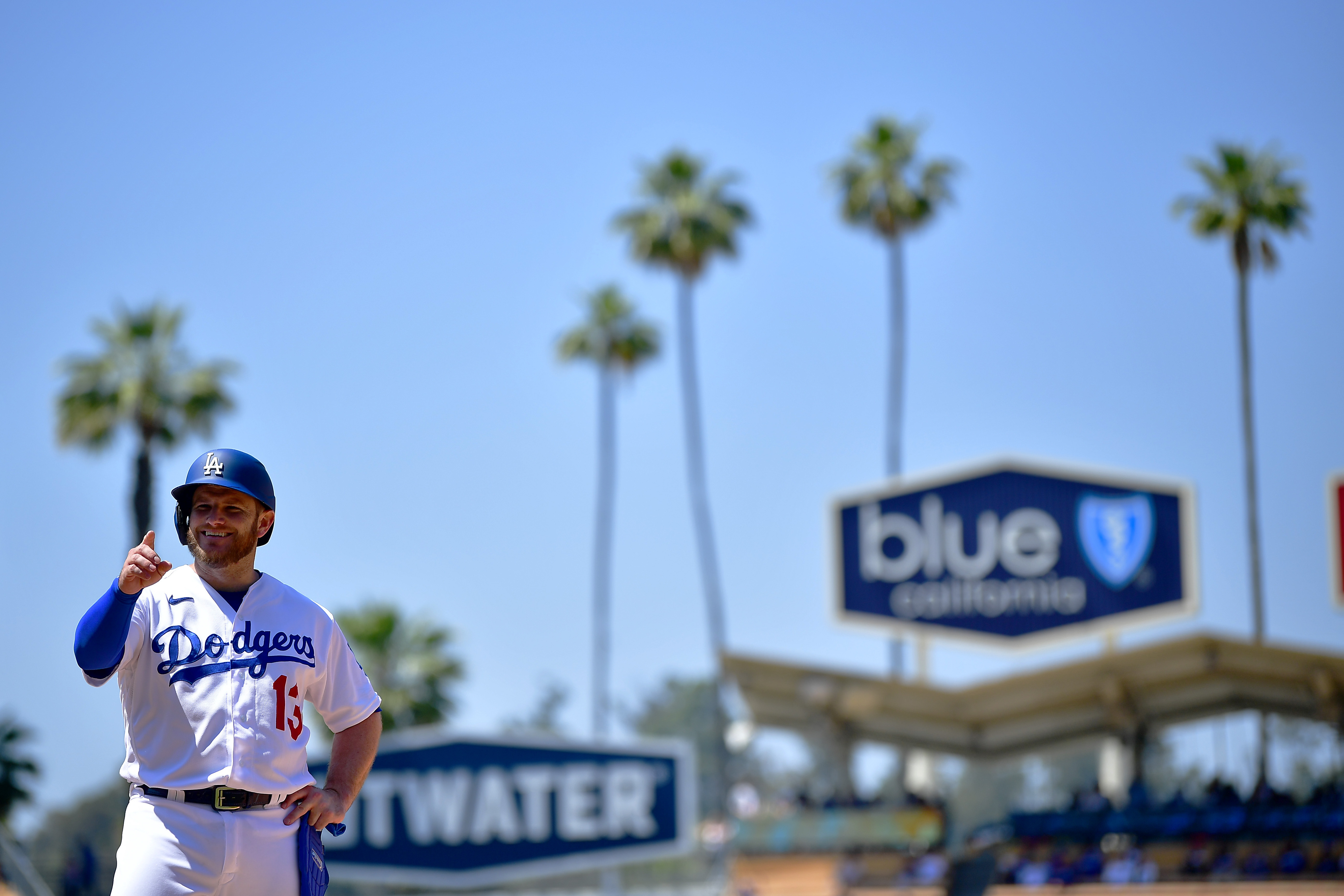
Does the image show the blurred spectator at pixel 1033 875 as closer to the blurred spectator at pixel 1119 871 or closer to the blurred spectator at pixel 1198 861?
the blurred spectator at pixel 1119 871

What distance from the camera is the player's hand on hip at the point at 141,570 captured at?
367 centimetres

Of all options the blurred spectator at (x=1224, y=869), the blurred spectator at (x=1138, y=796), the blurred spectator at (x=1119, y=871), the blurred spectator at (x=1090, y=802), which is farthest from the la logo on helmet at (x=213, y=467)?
the blurred spectator at (x=1090, y=802)

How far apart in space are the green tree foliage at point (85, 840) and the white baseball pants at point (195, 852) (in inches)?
28.9

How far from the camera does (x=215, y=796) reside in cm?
383

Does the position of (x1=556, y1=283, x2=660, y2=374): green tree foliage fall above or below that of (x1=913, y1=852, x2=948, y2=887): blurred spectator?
above

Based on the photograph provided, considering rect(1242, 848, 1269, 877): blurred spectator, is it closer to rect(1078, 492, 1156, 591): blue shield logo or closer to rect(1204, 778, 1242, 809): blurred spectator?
rect(1204, 778, 1242, 809): blurred spectator

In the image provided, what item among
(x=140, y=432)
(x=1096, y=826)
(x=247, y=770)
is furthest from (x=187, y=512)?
(x=140, y=432)

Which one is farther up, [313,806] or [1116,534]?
[1116,534]

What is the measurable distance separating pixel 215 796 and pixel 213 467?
805 mm

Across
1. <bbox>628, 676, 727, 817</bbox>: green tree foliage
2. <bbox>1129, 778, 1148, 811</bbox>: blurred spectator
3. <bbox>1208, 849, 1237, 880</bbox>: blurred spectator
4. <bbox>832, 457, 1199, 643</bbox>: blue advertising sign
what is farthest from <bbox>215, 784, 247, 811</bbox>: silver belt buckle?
<bbox>628, 676, 727, 817</bbox>: green tree foliage

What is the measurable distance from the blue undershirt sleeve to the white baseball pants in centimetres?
38

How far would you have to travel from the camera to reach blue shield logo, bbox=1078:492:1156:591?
31.8 meters

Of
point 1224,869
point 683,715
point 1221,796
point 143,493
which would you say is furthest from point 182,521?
point 683,715

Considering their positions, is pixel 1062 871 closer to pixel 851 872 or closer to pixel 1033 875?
pixel 1033 875
